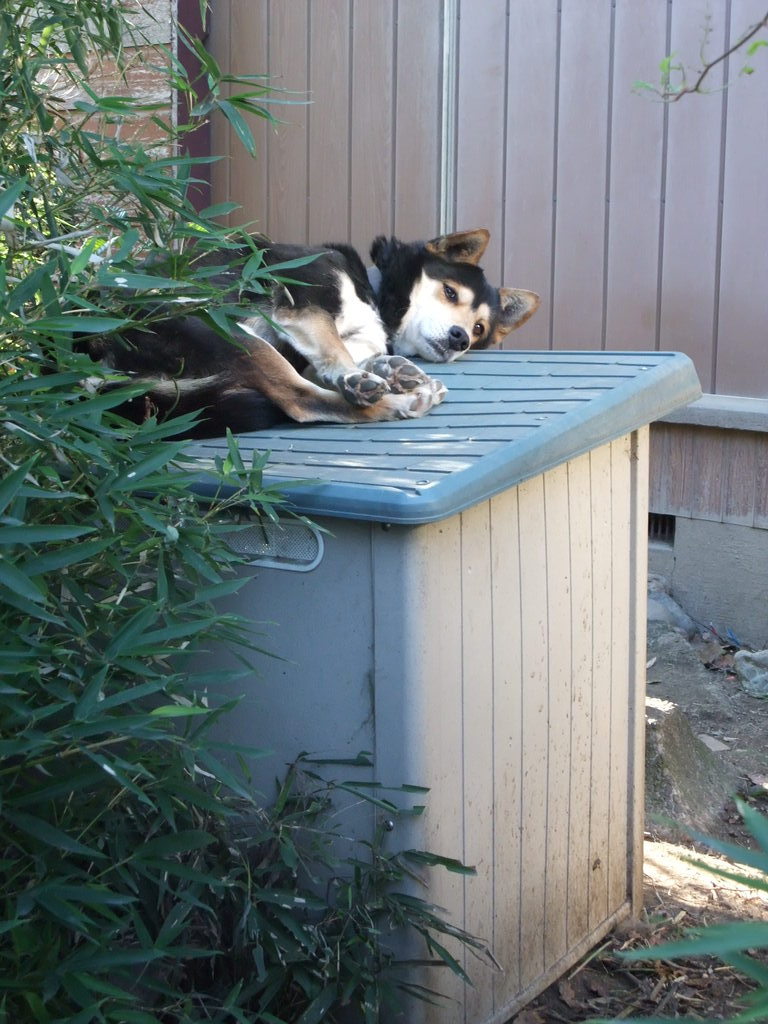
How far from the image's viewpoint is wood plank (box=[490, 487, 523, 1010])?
7.37ft

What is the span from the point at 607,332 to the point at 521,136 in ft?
2.92

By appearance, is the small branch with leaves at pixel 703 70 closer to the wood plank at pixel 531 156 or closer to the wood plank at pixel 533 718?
the wood plank at pixel 531 156

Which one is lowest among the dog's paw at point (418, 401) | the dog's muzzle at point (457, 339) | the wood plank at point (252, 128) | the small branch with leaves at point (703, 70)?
the dog's paw at point (418, 401)

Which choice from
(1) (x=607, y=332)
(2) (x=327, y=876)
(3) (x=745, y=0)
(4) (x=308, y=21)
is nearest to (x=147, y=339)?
(2) (x=327, y=876)

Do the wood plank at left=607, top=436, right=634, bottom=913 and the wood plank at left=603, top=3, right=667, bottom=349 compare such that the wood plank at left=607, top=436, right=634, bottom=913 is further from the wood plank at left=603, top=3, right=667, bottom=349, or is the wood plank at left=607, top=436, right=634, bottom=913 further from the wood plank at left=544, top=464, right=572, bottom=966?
the wood plank at left=603, top=3, right=667, bottom=349

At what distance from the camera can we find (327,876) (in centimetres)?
210

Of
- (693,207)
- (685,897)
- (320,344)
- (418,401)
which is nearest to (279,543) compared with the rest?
(418,401)

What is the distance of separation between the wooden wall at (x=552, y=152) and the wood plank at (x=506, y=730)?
2.57 meters

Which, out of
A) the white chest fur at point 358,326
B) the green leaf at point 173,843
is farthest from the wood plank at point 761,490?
the green leaf at point 173,843

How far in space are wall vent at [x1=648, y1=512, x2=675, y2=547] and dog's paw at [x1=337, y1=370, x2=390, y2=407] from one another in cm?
237

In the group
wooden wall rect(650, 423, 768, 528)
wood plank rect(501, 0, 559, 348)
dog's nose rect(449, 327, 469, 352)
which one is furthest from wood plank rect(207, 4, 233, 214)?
wooden wall rect(650, 423, 768, 528)

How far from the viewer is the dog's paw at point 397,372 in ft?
9.57

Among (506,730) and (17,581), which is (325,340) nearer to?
(506,730)

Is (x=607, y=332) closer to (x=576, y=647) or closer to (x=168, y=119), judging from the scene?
(x=168, y=119)
